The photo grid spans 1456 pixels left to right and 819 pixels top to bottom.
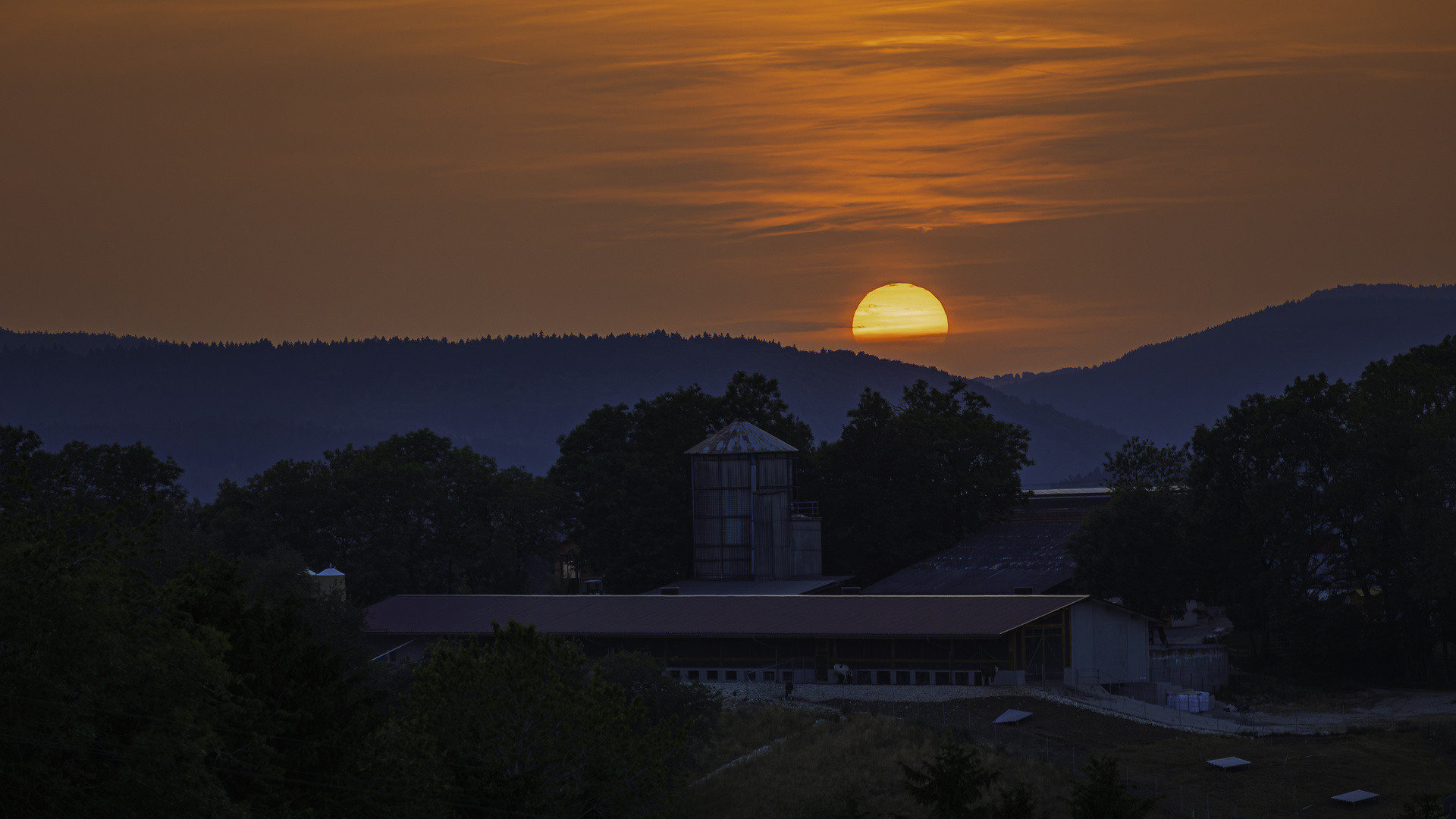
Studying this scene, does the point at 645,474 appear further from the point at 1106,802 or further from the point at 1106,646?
the point at 1106,802

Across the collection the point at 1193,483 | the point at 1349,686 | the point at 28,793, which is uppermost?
the point at 1193,483

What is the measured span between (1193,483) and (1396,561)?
973cm

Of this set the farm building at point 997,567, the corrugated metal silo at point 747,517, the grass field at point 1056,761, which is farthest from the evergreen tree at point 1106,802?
the corrugated metal silo at point 747,517

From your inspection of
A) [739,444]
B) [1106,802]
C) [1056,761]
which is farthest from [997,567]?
[1106,802]

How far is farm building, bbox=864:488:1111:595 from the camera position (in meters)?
80.9

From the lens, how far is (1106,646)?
65812mm

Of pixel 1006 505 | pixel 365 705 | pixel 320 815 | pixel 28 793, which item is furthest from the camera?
pixel 1006 505

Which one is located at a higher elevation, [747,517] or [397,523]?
[747,517]

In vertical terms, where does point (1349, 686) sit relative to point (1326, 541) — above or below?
below

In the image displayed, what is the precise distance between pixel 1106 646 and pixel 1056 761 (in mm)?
14934

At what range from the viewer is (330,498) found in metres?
89.4

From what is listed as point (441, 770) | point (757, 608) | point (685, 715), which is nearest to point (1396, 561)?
point (757, 608)

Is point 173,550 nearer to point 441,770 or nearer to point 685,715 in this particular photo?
point 685,715

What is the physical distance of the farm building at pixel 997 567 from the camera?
266 ft
